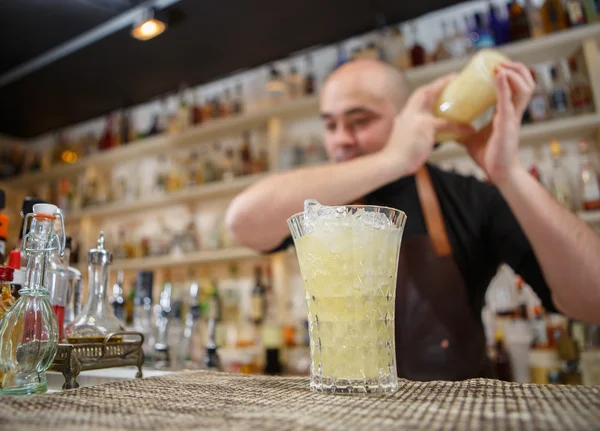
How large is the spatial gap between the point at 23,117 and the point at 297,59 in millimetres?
2389

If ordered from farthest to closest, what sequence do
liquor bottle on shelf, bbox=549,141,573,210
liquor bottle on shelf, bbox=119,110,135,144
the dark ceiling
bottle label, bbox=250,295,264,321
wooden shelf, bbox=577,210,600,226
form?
liquor bottle on shelf, bbox=119,110,135,144, bottle label, bbox=250,295,264,321, the dark ceiling, liquor bottle on shelf, bbox=549,141,573,210, wooden shelf, bbox=577,210,600,226

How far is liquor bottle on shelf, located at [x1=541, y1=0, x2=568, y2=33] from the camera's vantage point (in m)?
2.19

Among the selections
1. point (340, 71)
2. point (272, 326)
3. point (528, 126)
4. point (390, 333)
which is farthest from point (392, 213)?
point (272, 326)

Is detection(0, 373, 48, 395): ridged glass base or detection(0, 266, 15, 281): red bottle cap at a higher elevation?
detection(0, 266, 15, 281): red bottle cap

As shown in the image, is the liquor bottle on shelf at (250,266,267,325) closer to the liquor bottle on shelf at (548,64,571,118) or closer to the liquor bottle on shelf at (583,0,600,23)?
the liquor bottle on shelf at (548,64,571,118)

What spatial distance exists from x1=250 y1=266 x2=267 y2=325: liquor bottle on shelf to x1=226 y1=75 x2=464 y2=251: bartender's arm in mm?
1387

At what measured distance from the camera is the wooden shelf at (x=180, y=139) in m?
2.71

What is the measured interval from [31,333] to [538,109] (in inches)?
87.9

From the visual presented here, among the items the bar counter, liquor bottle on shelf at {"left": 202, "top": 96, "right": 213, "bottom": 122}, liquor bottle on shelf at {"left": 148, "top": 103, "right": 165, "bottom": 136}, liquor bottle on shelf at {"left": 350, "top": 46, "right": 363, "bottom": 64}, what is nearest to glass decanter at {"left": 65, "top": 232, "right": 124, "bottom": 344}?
the bar counter

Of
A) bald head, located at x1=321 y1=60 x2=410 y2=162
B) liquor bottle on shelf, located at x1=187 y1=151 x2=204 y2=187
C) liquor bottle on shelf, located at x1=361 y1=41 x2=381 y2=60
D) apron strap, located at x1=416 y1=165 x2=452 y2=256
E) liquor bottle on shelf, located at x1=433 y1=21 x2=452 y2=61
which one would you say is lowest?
apron strap, located at x1=416 y1=165 x2=452 y2=256

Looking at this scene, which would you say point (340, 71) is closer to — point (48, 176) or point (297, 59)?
point (297, 59)

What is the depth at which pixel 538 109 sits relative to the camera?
2146 millimetres

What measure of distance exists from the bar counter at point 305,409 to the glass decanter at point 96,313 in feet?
0.81

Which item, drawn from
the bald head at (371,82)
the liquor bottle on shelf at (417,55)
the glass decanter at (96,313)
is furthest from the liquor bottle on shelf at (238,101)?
the glass decanter at (96,313)
